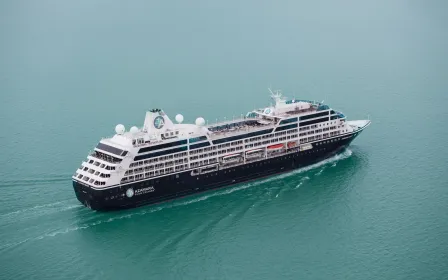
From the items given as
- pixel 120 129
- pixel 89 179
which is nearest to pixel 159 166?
pixel 120 129

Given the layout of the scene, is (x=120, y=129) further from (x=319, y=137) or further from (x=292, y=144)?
(x=319, y=137)

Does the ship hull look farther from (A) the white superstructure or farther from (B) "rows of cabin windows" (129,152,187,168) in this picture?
(B) "rows of cabin windows" (129,152,187,168)

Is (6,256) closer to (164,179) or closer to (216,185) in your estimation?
(164,179)

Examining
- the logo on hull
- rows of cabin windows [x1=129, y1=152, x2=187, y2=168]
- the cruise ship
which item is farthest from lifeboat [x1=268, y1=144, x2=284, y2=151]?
the logo on hull

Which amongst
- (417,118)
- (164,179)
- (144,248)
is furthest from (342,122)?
(144,248)

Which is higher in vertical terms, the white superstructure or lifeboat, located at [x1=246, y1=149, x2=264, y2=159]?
the white superstructure

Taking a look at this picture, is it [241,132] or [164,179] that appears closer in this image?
[164,179]

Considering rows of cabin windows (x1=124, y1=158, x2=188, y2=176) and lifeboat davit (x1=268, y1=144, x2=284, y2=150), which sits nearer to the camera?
rows of cabin windows (x1=124, y1=158, x2=188, y2=176)

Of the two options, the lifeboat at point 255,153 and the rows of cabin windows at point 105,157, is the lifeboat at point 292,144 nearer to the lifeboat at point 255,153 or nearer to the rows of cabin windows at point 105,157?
the lifeboat at point 255,153
